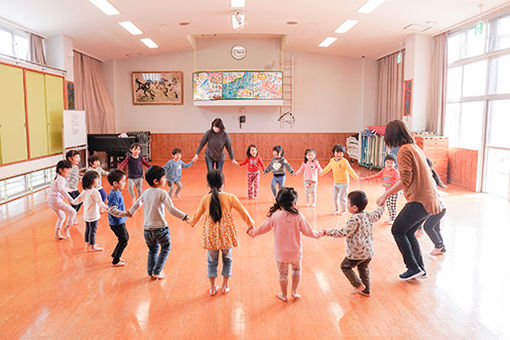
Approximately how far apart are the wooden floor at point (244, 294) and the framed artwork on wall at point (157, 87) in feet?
27.5

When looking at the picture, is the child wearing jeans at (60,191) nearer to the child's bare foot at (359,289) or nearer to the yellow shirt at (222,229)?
the yellow shirt at (222,229)

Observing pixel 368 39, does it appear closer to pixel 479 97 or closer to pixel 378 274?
pixel 479 97

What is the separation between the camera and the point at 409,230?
3240 millimetres

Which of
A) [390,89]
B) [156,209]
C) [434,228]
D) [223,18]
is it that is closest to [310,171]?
[434,228]

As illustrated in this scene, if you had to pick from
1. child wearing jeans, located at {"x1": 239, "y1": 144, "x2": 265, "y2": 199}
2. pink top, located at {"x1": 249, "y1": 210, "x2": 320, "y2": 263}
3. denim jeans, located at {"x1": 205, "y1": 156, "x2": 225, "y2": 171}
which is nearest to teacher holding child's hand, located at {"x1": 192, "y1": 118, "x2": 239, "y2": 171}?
denim jeans, located at {"x1": 205, "y1": 156, "x2": 225, "y2": 171}

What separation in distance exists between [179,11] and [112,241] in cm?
537

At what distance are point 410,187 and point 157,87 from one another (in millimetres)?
10846

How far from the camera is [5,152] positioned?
22.5 ft

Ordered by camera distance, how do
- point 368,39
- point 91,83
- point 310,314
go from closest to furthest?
point 310,314 → point 368,39 → point 91,83

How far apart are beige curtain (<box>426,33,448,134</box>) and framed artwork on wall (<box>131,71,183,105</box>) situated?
7417mm

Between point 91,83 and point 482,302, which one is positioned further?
point 91,83

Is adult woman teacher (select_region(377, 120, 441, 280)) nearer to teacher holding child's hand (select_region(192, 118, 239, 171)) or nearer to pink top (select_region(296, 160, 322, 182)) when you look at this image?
pink top (select_region(296, 160, 322, 182))

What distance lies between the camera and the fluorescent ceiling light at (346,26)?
27.9ft

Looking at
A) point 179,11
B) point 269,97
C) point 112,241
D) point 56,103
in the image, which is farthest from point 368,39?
point 112,241
